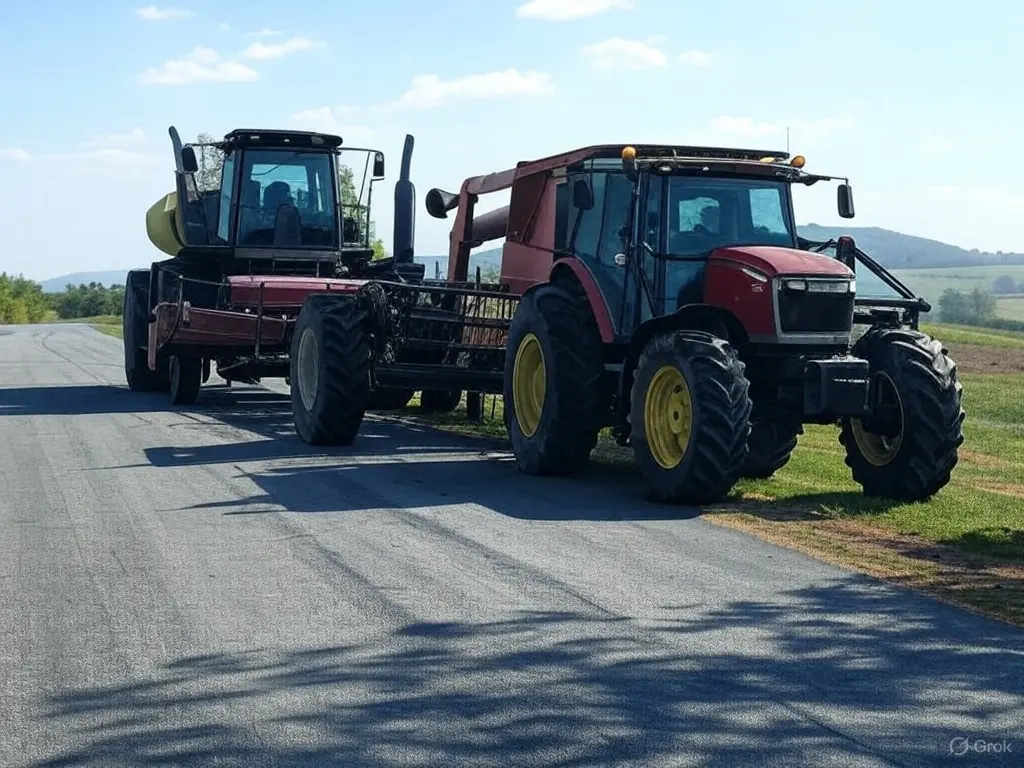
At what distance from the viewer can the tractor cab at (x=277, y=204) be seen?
20719 millimetres

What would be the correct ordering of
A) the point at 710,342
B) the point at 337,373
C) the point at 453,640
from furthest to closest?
the point at 337,373 → the point at 710,342 → the point at 453,640

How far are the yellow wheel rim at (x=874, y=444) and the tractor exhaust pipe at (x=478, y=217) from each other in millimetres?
5039

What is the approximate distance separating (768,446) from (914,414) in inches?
77.0

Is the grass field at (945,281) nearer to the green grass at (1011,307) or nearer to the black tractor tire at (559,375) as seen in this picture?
the green grass at (1011,307)

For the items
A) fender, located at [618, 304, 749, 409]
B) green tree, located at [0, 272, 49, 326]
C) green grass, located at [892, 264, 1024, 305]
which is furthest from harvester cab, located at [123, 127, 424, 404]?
green grass, located at [892, 264, 1024, 305]

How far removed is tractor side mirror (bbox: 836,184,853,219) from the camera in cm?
1283

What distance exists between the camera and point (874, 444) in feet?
39.8

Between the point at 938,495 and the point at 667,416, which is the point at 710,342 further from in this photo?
the point at 938,495

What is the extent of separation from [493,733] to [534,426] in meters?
7.88

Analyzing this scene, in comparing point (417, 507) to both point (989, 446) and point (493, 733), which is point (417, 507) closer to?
point (493, 733)

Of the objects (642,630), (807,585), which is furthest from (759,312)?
(642,630)

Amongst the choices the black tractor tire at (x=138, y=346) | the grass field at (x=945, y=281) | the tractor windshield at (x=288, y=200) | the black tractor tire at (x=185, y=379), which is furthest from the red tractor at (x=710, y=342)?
the grass field at (x=945, y=281)

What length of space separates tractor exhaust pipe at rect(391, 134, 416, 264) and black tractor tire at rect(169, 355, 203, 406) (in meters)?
3.15

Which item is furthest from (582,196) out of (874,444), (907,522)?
(907,522)
